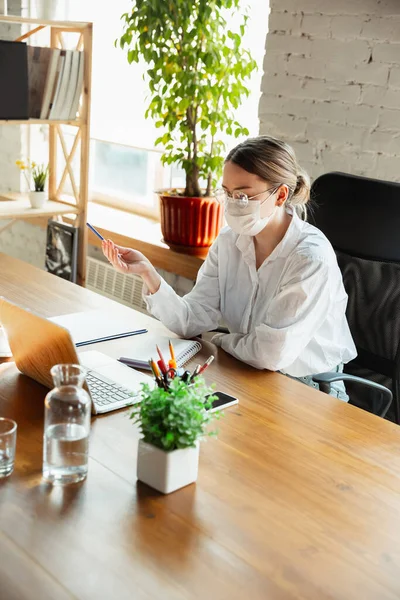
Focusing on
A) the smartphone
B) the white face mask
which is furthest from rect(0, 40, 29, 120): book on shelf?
the smartphone

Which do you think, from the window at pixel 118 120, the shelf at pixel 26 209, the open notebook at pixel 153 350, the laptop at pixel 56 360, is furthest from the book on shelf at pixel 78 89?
the laptop at pixel 56 360

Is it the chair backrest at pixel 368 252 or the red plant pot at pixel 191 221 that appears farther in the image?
the red plant pot at pixel 191 221

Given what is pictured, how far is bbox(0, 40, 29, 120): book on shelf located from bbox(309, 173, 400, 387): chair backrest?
140 cm

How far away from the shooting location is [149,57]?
9.75 feet

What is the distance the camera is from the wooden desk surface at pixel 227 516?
3.25 ft

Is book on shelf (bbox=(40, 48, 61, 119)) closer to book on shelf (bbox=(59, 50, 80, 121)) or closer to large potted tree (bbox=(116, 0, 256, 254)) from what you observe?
book on shelf (bbox=(59, 50, 80, 121))

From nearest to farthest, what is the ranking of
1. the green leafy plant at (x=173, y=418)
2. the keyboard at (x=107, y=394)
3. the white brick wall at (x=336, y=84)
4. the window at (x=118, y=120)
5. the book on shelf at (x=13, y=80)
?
1. the green leafy plant at (x=173, y=418)
2. the keyboard at (x=107, y=394)
3. the white brick wall at (x=336, y=84)
4. the book on shelf at (x=13, y=80)
5. the window at (x=118, y=120)

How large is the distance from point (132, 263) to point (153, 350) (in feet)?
0.98

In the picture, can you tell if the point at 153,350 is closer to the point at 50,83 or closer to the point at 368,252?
the point at 368,252

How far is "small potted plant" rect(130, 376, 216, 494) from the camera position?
1.17 m

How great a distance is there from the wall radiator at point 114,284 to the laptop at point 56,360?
182 centimetres

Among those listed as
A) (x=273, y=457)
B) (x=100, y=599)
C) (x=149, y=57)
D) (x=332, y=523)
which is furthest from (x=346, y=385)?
(x=149, y=57)

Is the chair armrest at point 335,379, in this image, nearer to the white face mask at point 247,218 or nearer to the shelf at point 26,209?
the white face mask at point 247,218

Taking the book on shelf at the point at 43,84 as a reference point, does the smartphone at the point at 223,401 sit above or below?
below
